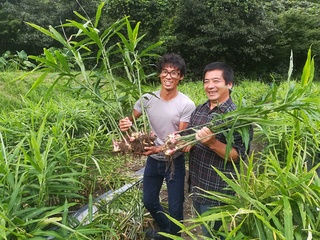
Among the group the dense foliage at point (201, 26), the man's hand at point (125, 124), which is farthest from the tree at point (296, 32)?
the man's hand at point (125, 124)

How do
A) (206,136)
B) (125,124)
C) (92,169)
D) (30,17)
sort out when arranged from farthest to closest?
(30,17), (92,169), (125,124), (206,136)

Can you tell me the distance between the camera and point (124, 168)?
327cm

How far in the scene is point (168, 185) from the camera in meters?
2.00

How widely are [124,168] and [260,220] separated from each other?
2.29m

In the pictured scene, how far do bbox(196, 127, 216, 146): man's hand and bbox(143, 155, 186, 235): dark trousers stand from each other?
1.40 feet

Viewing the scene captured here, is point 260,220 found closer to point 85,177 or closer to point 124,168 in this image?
point 85,177

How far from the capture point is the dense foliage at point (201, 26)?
11.2 metres

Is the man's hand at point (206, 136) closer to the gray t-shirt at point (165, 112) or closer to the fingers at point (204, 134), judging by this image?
the fingers at point (204, 134)

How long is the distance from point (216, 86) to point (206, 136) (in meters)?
0.30

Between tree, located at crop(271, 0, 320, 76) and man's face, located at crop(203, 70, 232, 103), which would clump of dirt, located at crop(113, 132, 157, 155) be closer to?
man's face, located at crop(203, 70, 232, 103)

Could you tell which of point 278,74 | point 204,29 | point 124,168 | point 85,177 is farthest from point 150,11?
point 85,177

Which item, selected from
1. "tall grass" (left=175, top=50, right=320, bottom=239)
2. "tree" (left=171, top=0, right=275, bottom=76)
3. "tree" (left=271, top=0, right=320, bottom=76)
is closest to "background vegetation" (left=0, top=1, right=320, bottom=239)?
"tall grass" (left=175, top=50, right=320, bottom=239)

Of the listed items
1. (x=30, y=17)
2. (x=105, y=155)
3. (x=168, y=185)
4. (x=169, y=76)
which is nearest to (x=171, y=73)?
(x=169, y=76)

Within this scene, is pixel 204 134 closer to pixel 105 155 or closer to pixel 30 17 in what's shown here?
pixel 105 155
